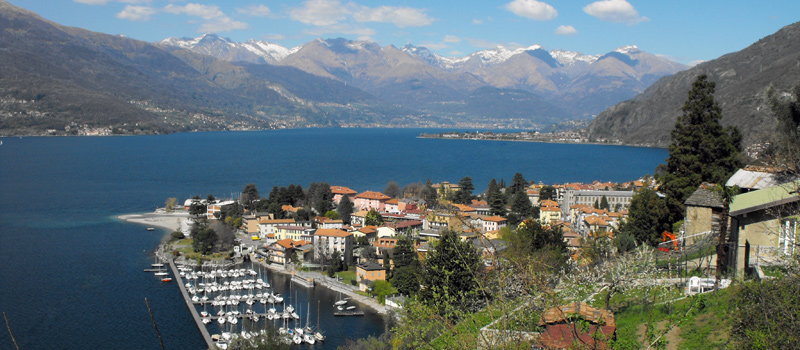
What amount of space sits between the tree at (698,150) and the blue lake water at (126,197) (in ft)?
31.3

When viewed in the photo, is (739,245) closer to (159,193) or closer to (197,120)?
(159,193)

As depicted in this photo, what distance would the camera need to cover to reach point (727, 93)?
279 ft

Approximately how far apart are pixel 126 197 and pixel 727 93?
81.7 meters

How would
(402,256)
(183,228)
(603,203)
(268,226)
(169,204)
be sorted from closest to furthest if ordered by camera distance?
(402,256) → (268,226) → (183,228) → (603,203) → (169,204)

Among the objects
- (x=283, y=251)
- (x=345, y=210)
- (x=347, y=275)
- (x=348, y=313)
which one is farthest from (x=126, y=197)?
(x=348, y=313)

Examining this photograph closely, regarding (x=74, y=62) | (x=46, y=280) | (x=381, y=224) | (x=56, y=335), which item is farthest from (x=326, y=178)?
(x=74, y=62)

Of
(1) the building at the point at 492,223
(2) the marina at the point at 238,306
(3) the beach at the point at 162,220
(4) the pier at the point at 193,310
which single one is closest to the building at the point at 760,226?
(2) the marina at the point at 238,306

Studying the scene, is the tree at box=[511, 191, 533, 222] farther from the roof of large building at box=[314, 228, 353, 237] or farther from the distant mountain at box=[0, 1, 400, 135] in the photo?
the distant mountain at box=[0, 1, 400, 135]

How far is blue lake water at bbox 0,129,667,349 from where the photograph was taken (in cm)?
1808

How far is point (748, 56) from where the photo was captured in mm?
94438

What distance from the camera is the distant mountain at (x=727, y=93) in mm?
72250

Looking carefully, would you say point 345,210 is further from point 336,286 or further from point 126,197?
point 126,197

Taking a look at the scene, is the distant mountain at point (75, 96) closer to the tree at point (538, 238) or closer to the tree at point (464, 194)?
the tree at point (464, 194)

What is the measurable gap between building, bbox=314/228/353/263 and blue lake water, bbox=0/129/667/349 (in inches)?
127
